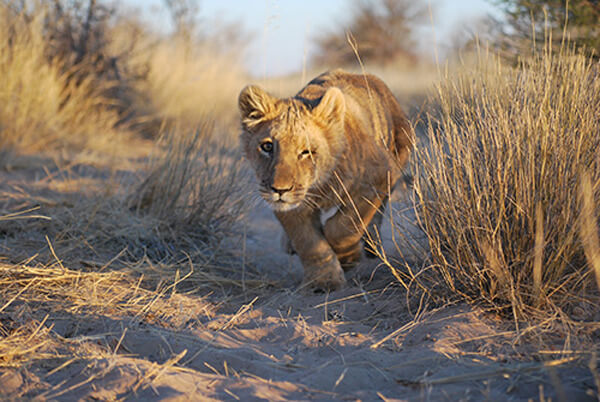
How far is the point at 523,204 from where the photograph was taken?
3.05 m

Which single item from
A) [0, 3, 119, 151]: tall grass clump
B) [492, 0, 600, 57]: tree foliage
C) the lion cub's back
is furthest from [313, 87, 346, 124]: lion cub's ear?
[0, 3, 119, 151]: tall grass clump

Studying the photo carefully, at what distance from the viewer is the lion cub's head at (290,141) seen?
3809 millimetres

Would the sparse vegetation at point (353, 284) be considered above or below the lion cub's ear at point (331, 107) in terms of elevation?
below

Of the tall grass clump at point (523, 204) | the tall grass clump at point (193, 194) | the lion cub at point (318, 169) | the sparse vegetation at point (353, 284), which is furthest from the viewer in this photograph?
→ the tall grass clump at point (193, 194)

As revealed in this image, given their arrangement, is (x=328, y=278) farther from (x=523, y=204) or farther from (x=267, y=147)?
(x=523, y=204)

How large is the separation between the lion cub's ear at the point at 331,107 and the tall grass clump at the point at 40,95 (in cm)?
508

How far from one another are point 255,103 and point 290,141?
1.51 ft

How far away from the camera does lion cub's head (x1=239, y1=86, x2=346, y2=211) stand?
381cm

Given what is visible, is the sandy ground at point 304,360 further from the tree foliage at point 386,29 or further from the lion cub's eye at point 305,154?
the tree foliage at point 386,29

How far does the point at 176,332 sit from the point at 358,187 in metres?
1.74

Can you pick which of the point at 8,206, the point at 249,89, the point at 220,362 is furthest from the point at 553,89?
the point at 8,206

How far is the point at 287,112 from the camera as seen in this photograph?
4.09 m

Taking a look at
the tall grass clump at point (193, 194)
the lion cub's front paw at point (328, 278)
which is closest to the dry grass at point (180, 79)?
the tall grass clump at point (193, 194)

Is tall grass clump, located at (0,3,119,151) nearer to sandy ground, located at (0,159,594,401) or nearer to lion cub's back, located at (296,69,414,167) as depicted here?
lion cub's back, located at (296,69,414,167)
